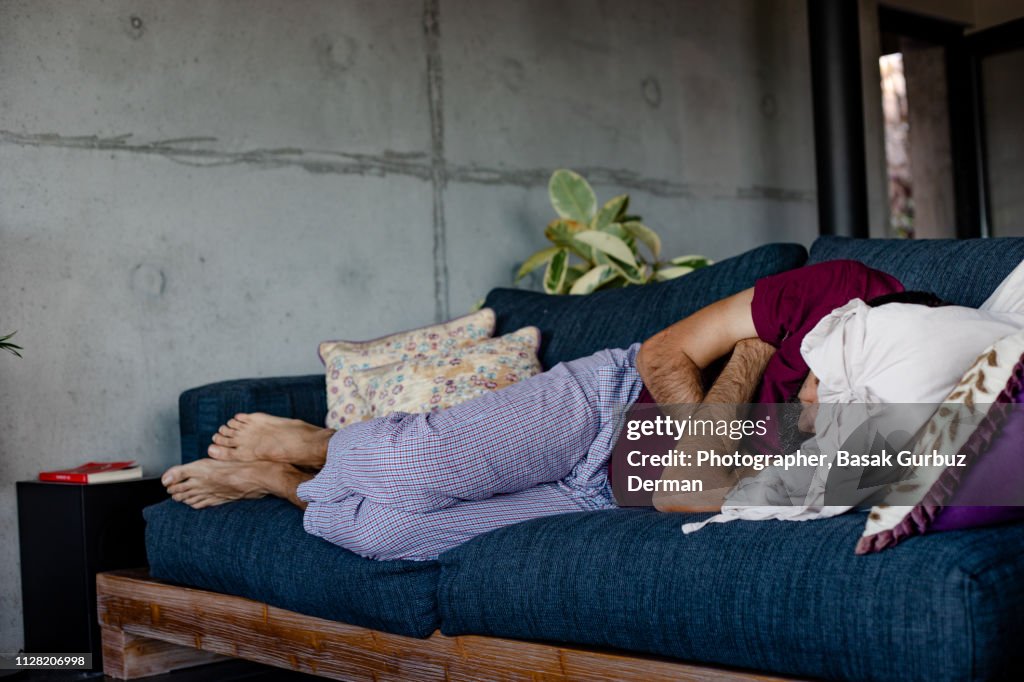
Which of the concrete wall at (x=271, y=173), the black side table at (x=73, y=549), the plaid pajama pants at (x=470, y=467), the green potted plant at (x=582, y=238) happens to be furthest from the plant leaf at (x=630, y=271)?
the black side table at (x=73, y=549)

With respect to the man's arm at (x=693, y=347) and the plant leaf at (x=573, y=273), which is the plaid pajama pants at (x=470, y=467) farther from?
the plant leaf at (x=573, y=273)

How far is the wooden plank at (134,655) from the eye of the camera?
108 inches

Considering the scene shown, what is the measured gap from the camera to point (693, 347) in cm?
215

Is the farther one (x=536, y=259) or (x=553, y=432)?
(x=536, y=259)

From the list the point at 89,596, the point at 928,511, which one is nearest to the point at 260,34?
the point at 89,596

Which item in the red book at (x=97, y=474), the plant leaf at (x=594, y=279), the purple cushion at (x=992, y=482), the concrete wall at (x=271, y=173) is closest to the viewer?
the purple cushion at (x=992, y=482)

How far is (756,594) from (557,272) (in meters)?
2.54

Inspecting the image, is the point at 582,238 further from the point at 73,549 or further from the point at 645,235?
the point at 73,549

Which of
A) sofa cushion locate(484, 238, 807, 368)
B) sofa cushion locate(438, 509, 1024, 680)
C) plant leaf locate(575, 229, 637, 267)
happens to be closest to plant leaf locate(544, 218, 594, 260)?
plant leaf locate(575, 229, 637, 267)

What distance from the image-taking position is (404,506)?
198cm

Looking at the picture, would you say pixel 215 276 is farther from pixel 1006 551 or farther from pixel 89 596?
pixel 1006 551

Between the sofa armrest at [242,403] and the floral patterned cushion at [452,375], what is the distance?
265 millimetres

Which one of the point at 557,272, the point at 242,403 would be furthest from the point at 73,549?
the point at 557,272

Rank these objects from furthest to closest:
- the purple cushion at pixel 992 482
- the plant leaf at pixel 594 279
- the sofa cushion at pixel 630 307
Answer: the plant leaf at pixel 594 279
the sofa cushion at pixel 630 307
the purple cushion at pixel 992 482
